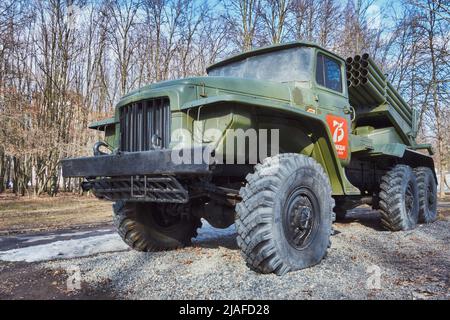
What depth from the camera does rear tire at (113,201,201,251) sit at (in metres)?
5.21

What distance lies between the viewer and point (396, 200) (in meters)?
6.98

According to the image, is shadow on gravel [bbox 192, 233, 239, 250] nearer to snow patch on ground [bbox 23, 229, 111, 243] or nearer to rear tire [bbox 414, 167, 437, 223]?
snow patch on ground [bbox 23, 229, 111, 243]

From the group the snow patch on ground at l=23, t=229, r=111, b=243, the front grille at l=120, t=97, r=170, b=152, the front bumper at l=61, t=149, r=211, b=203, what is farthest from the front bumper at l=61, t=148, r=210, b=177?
the snow patch on ground at l=23, t=229, r=111, b=243

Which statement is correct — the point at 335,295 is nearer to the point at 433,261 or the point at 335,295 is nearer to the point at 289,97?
the point at 433,261

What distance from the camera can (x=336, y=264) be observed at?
4.39 meters

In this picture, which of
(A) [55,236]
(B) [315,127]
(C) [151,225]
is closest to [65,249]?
(C) [151,225]

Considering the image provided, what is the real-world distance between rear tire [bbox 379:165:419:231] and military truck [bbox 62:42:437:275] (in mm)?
1125

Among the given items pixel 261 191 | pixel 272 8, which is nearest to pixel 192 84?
pixel 261 191

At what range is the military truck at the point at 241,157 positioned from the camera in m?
3.82

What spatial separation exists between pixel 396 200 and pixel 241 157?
4078 mm

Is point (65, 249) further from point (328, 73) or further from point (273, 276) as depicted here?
point (328, 73)

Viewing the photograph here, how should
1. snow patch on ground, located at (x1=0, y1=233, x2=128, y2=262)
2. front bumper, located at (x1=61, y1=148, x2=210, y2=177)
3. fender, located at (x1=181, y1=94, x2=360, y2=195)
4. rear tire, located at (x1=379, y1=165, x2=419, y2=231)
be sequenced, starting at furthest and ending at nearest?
1. rear tire, located at (x1=379, y1=165, x2=419, y2=231)
2. snow patch on ground, located at (x1=0, y1=233, x2=128, y2=262)
3. fender, located at (x1=181, y1=94, x2=360, y2=195)
4. front bumper, located at (x1=61, y1=148, x2=210, y2=177)

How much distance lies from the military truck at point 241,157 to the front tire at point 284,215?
0.4 inches

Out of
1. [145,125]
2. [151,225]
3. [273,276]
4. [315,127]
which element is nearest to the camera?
[273,276]
